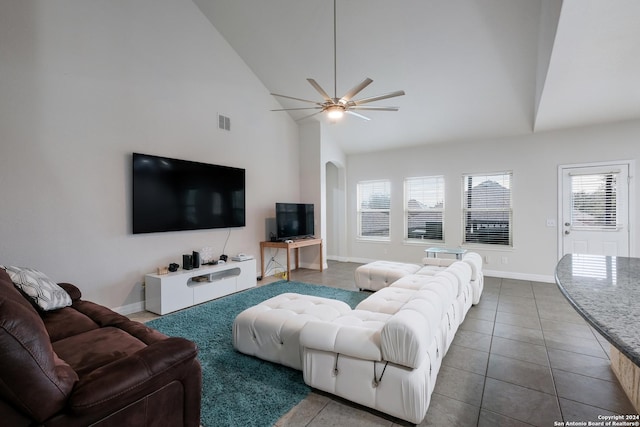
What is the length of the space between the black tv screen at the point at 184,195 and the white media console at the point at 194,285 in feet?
2.15

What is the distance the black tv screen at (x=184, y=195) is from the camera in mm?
3660

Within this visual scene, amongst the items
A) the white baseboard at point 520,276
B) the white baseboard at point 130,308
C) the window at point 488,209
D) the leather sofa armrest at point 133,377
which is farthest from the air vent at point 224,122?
the white baseboard at point 520,276

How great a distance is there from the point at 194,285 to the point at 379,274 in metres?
2.53

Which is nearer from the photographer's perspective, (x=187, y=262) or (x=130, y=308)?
(x=130, y=308)

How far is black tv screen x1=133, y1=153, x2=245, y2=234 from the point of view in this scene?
3.66 meters

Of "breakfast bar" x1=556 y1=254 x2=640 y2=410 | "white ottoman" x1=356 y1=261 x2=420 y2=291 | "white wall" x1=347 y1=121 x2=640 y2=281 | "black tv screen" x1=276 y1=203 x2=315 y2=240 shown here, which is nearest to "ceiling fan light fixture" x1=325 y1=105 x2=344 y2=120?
"white ottoman" x1=356 y1=261 x2=420 y2=291

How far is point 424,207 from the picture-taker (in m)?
6.25

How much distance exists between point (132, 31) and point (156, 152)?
1.48 m

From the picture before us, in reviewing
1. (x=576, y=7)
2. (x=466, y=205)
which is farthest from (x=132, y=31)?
(x=466, y=205)

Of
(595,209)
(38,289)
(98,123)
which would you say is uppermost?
(98,123)

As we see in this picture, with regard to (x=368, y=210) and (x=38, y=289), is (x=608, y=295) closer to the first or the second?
(x=38, y=289)

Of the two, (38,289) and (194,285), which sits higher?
(38,289)

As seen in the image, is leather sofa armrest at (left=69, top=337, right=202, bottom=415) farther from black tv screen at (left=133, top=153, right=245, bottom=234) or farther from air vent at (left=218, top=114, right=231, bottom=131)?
air vent at (left=218, top=114, right=231, bottom=131)

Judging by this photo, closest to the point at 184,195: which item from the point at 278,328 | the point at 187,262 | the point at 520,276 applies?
the point at 187,262
